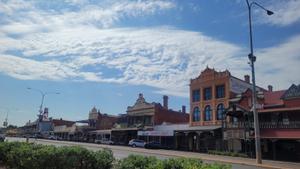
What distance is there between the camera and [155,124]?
214ft

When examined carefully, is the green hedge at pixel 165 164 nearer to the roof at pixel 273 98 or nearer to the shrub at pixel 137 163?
the shrub at pixel 137 163

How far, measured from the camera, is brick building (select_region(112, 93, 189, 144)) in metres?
66.3

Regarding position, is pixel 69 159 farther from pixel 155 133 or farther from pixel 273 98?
pixel 155 133

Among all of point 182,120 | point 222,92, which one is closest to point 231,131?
point 222,92

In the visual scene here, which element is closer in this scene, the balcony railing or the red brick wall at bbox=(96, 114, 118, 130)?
the balcony railing

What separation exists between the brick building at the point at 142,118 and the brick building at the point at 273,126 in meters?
22.6

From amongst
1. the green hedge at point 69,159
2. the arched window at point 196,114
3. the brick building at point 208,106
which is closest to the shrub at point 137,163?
the green hedge at point 69,159

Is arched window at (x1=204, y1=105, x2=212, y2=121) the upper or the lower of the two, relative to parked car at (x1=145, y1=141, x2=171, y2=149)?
upper

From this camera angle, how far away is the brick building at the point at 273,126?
37.7m

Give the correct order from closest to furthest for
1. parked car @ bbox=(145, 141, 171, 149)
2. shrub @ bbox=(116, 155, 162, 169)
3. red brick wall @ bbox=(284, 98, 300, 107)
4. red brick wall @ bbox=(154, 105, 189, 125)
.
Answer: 1. shrub @ bbox=(116, 155, 162, 169)
2. red brick wall @ bbox=(284, 98, 300, 107)
3. parked car @ bbox=(145, 141, 171, 149)
4. red brick wall @ bbox=(154, 105, 189, 125)

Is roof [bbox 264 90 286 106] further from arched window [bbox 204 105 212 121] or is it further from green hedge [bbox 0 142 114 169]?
green hedge [bbox 0 142 114 169]

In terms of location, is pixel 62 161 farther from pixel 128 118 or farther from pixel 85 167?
pixel 128 118

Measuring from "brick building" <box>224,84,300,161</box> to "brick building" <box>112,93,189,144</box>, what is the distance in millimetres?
22568

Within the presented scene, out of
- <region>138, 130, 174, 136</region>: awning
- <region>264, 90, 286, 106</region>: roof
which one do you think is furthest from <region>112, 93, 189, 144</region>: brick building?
<region>264, 90, 286, 106</region>: roof
